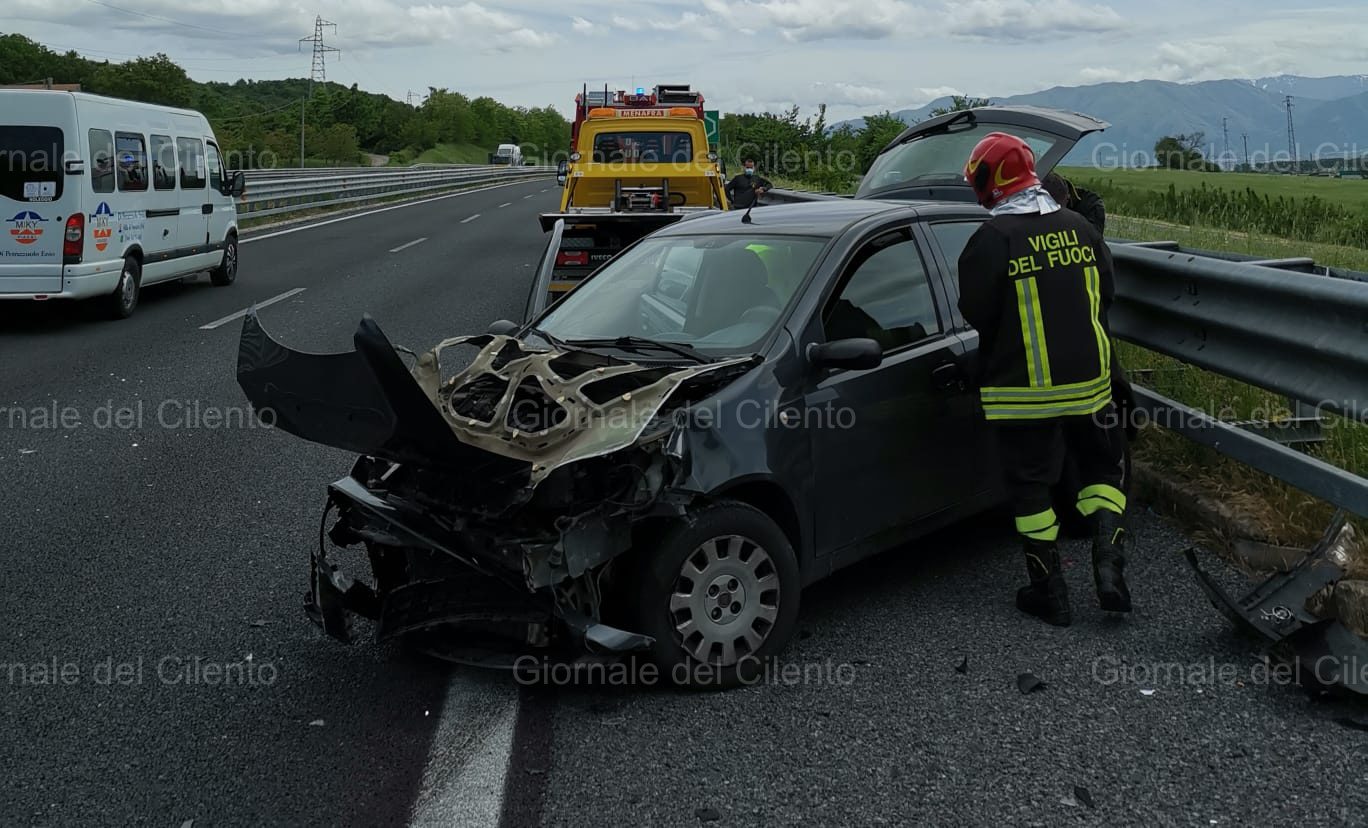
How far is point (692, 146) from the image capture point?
57.0 feet

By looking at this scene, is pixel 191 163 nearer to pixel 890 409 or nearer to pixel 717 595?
pixel 890 409

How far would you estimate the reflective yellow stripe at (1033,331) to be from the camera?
4.54 metres

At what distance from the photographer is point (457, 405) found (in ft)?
14.1

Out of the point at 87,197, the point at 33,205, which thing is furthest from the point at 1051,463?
the point at 33,205

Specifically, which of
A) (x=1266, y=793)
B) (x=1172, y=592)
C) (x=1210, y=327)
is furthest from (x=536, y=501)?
(x=1210, y=327)

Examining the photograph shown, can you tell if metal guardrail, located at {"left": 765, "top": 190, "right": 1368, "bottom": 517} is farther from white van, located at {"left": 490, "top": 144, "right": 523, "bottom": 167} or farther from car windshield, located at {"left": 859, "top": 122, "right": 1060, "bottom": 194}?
white van, located at {"left": 490, "top": 144, "right": 523, "bottom": 167}

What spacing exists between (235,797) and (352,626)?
3.81 ft

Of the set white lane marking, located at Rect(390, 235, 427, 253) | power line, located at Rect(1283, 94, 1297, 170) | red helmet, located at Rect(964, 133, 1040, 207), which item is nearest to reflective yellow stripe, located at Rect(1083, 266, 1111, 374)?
red helmet, located at Rect(964, 133, 1040, 207)

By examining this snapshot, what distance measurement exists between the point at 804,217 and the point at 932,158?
4.09 meters

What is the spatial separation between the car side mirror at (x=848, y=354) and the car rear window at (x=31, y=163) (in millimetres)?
10143

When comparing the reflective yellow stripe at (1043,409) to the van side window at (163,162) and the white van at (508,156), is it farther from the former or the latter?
the white van at (508,156)

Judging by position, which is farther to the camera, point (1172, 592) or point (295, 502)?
point (295, 502)

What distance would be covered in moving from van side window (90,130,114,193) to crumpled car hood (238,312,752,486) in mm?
9500

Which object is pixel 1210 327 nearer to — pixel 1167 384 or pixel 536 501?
pixel 1167 384
